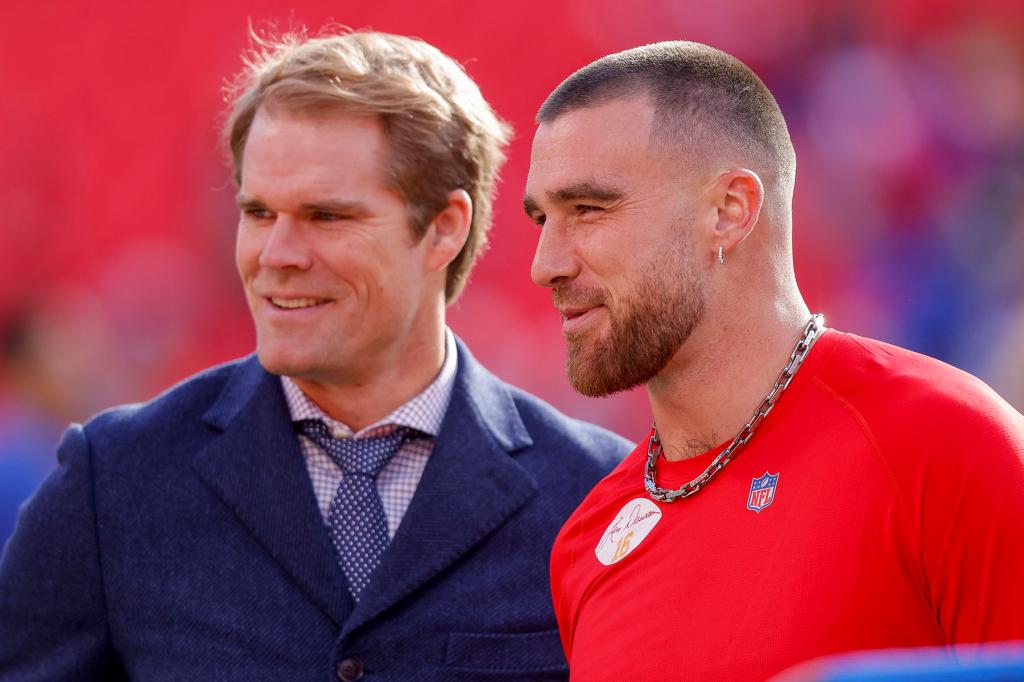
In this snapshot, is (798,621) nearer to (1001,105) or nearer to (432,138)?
(432,138)

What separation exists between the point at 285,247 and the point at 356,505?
0.53 m

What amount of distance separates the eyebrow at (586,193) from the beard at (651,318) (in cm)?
12

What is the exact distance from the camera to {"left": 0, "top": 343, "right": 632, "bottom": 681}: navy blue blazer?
2373 millimetres

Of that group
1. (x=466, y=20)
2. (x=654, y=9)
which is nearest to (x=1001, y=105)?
(x=654, y=9)

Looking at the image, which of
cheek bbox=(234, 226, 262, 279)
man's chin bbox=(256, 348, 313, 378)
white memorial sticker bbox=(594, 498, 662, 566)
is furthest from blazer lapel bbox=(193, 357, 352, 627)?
white memorial sticker bbox=(594, 498, 662, 566)

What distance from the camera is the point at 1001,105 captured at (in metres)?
6.08

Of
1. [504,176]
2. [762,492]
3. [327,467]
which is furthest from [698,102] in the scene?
[504,176]

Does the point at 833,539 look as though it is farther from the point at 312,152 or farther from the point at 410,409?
the point at 312,152

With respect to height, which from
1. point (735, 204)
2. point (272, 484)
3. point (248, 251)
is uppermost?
point (735, 204)

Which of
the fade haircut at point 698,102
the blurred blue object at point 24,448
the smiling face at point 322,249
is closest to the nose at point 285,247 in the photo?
the smiling face at point 322,249

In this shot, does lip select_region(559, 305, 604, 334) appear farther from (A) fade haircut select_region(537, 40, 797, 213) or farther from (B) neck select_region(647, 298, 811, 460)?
(A) fade haircut select_region(537, 40, 797, 213)

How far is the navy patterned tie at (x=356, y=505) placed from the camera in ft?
8.20

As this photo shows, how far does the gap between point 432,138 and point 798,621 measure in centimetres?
150

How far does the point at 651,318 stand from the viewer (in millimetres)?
1952
